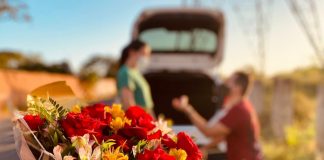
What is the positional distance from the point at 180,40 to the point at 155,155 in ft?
24.6

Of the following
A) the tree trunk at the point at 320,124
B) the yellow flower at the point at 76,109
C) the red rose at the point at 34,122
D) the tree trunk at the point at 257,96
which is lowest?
the tree trunk at the point at 257,96

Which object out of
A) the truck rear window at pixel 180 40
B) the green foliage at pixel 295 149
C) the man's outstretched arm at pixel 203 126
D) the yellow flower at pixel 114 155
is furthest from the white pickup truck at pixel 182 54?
the yellow flower at pixel 114 155

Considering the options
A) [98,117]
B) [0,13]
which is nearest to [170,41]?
[98,117]

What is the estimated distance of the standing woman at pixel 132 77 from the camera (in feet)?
19.0

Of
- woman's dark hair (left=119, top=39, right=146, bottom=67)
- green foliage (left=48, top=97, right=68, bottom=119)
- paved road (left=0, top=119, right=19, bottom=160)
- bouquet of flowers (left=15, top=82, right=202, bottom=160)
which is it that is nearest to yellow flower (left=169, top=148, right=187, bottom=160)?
bouquet of flowers (left=15, top=82, right=202, bottom=160)

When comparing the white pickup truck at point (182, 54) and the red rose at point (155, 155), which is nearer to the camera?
the red rose at point (155, 155)

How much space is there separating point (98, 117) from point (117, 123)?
0.35 ft

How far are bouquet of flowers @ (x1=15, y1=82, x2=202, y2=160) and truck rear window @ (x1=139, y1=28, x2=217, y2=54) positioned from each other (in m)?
6.94

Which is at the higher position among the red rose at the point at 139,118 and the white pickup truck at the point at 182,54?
the red rose at the point at 139,118

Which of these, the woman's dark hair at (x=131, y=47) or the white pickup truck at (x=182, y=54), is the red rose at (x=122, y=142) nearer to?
the woman's dark hair at (x=131, y=47)

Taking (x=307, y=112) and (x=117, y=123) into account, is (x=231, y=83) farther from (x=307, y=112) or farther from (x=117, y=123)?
(x=307, y=112)

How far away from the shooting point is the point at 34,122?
1.77m

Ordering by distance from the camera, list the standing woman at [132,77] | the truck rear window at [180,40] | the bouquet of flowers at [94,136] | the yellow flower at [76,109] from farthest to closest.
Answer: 1. the truck rear window at [180,40]
2. the standing woman at [132,77]
3. the yellow flower at [76,109]
4. the bouquet of flowers at [94,136]

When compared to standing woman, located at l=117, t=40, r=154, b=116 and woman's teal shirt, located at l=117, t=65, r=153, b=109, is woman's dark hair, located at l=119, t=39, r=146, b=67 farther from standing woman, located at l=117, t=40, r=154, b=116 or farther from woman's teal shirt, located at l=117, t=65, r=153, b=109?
woman's teal shirt, located at l=117, t=65, r=153, b=109
